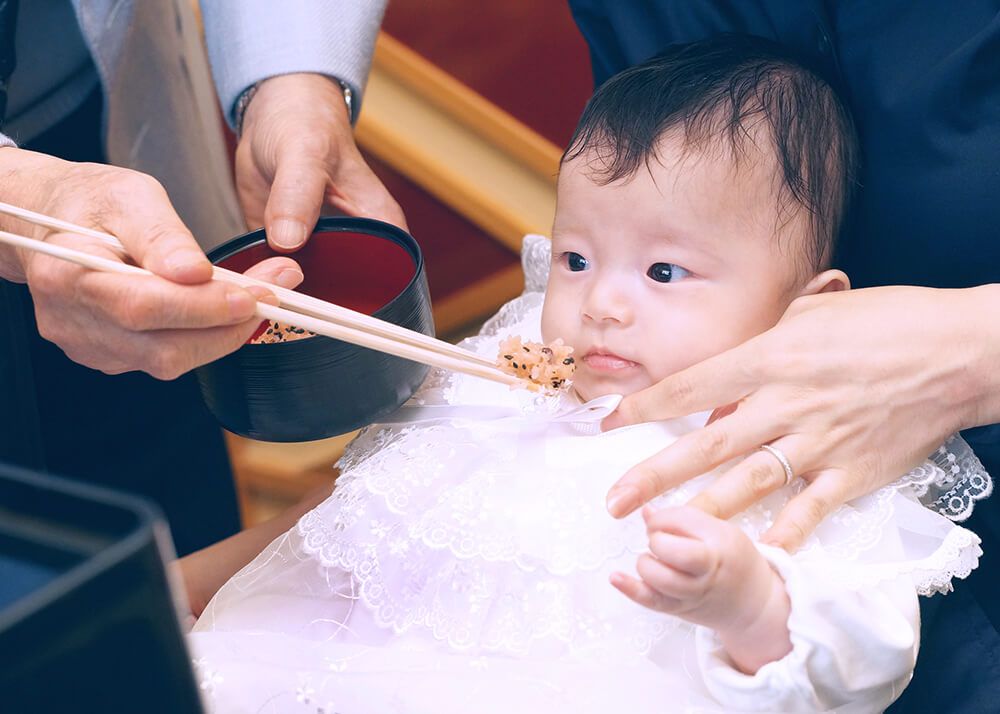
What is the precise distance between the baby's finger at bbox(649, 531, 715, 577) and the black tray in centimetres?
35

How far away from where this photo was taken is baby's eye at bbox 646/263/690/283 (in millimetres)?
863

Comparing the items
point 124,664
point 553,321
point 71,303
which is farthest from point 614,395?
point 124,664

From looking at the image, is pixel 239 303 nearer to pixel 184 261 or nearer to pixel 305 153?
pixel 184 261

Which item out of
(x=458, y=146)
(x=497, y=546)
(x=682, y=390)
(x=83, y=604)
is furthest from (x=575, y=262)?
(x=458, y=146)

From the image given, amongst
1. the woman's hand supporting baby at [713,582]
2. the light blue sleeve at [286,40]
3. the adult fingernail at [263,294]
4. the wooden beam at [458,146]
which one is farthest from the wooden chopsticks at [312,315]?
the wooden beam at [458,146]

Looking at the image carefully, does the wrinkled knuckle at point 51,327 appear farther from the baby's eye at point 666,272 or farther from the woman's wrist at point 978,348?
the woman's wrist at point 978,348

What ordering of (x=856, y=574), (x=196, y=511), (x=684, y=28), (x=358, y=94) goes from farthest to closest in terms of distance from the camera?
(x=196, y=511) < (x=358, y=94) < (x=684, y=28) < (x=856, y=574)

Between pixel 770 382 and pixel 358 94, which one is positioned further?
pixel 358 94

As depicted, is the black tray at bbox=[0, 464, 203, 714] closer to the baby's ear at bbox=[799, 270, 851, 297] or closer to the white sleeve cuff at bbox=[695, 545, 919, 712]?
the white sleeve cuff at bbox=[695, 545, 919, 712]

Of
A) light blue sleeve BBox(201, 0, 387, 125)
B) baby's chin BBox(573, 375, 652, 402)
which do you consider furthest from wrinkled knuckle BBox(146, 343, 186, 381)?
light blue sleeve BBox(201, 0, 387, 125)

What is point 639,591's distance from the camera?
609mm

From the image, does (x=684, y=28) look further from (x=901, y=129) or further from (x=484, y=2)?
(x=484, y=2)

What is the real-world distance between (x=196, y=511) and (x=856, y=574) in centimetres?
103

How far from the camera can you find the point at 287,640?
2.49 feet
